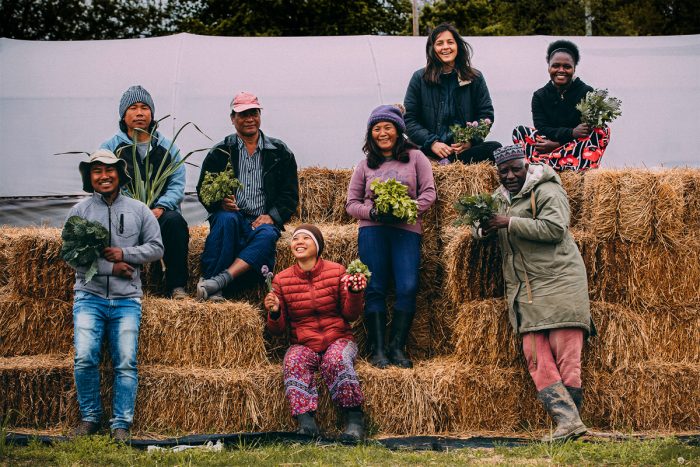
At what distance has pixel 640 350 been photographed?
6516mm

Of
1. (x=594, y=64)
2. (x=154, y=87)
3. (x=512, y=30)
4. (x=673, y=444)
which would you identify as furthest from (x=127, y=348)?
(x=512, y=30)

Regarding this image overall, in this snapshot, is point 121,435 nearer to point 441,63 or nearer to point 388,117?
point 388,117

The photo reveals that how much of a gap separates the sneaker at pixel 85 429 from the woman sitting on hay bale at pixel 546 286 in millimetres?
2815

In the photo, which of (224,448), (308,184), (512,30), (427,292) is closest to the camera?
(224,448)

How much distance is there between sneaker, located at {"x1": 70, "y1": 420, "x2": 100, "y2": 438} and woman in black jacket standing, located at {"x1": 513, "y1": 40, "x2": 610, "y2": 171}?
12.7 ft

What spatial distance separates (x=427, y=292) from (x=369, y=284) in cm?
56

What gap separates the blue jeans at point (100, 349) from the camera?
604 cm

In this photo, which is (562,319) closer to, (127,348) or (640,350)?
(640,350)

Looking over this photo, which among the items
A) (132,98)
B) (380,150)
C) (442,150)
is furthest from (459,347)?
(132,98)

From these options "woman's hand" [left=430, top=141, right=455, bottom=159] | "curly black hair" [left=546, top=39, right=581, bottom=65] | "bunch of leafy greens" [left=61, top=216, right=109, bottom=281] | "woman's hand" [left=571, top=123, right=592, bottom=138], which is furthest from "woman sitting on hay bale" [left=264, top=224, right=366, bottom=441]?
"curly black hair" [left=546, top=39, right=581, bottom=65]

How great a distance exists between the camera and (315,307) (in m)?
6.36

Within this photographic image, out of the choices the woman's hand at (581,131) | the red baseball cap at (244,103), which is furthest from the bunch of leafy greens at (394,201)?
the woman's hand at (581,131)

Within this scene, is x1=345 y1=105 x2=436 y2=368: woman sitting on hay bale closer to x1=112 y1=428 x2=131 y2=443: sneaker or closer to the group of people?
the group of people

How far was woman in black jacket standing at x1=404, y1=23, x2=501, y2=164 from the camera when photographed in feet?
24.9
